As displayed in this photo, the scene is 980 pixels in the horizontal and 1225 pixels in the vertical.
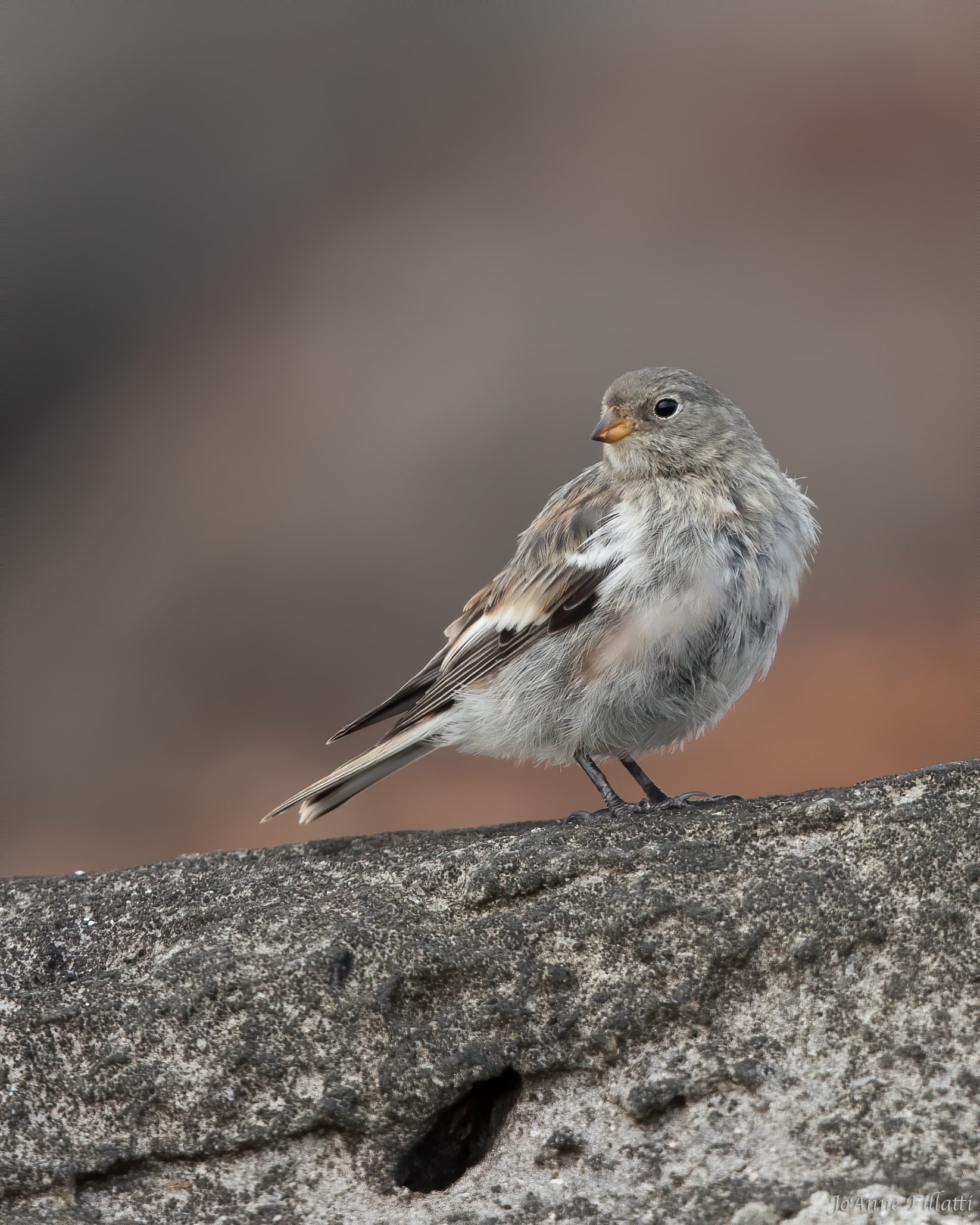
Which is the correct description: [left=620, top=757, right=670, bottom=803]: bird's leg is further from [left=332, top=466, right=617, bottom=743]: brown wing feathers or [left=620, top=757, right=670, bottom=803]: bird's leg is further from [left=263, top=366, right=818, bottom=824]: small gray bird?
[left=332, top=466, right=617, bottom=743]: brown wing feathers

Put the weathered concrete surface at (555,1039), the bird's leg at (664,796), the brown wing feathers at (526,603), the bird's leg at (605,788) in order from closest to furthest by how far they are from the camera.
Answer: the weathered concrete surface at (555,1039) < the bird's leg at (664,796) < the bird's leg at (605,788) < the brown wing feathers at (526,603)

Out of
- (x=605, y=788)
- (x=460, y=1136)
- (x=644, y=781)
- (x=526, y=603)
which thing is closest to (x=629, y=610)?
(x=526, y=603)

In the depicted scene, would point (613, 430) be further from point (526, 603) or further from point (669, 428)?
point (526, 603)

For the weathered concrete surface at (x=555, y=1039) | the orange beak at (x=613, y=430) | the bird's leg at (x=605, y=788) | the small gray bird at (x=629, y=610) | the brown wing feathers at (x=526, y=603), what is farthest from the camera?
the orange beak at (x=613, y=430)

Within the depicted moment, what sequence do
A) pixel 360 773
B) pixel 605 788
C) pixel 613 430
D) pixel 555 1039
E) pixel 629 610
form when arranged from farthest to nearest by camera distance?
1. pixel 360 773
2. pixel 613 430
3. pixel 605 788
4. pixel 629 610
5. pixel 555 1039

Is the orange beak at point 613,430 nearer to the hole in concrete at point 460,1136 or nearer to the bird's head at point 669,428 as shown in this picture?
the bird's head at point 669,428

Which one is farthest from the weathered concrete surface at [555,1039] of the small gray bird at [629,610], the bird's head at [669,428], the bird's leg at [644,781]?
the bird's head at [669,428]

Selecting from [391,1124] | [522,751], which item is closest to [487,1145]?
[391,1124]
